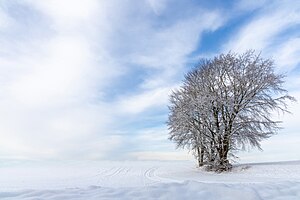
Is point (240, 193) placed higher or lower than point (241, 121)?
lower

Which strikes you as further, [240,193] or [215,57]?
[215,57]

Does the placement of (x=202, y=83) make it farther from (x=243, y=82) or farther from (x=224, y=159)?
(x=224, y=159)

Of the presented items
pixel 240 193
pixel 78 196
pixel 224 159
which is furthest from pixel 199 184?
pixel 224 159

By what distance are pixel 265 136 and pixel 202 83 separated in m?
6.80

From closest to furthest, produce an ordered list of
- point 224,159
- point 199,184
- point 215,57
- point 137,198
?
point 137,198 < point 199,184 < point 224,159 < point 215,57

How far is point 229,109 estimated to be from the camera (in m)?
27.6

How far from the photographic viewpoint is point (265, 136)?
1091 inches

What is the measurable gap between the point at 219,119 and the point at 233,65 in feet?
15.7

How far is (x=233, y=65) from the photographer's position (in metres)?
28.6

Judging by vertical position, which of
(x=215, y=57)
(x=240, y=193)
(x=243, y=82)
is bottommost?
(x=240, y=193)

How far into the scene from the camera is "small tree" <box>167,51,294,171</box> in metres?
27.5

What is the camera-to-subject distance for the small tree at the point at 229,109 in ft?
90.1

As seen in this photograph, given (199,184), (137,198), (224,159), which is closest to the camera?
(137,198)

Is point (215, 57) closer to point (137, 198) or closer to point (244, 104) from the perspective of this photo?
point (244, 104)
